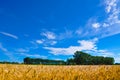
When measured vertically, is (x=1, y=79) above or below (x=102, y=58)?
below

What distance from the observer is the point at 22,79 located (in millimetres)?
4871

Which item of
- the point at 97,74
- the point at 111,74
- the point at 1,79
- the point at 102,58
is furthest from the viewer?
the point at 102,58

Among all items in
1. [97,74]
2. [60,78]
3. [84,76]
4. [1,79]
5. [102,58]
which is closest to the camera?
[1,79]

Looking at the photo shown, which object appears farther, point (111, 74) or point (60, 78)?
point (111, 74)

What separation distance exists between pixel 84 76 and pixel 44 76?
1134 millimetres

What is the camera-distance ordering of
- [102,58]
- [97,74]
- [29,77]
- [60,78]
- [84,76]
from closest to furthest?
1. [29,77]
2. [60,78]
3. [84,76]
4. [97,74]
5. [102,58]

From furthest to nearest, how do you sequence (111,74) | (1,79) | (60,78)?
(111,74) → (60,78) → (1,79)

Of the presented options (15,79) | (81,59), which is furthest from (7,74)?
(81,59)

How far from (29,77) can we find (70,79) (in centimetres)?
100

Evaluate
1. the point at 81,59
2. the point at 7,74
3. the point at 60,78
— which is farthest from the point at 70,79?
the point at 81,59

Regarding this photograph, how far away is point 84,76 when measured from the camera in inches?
238

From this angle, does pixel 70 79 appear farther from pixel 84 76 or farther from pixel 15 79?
pixel 15 79

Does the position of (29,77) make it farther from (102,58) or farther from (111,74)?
(102,58)

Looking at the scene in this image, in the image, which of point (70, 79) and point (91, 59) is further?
point (91, 59)
